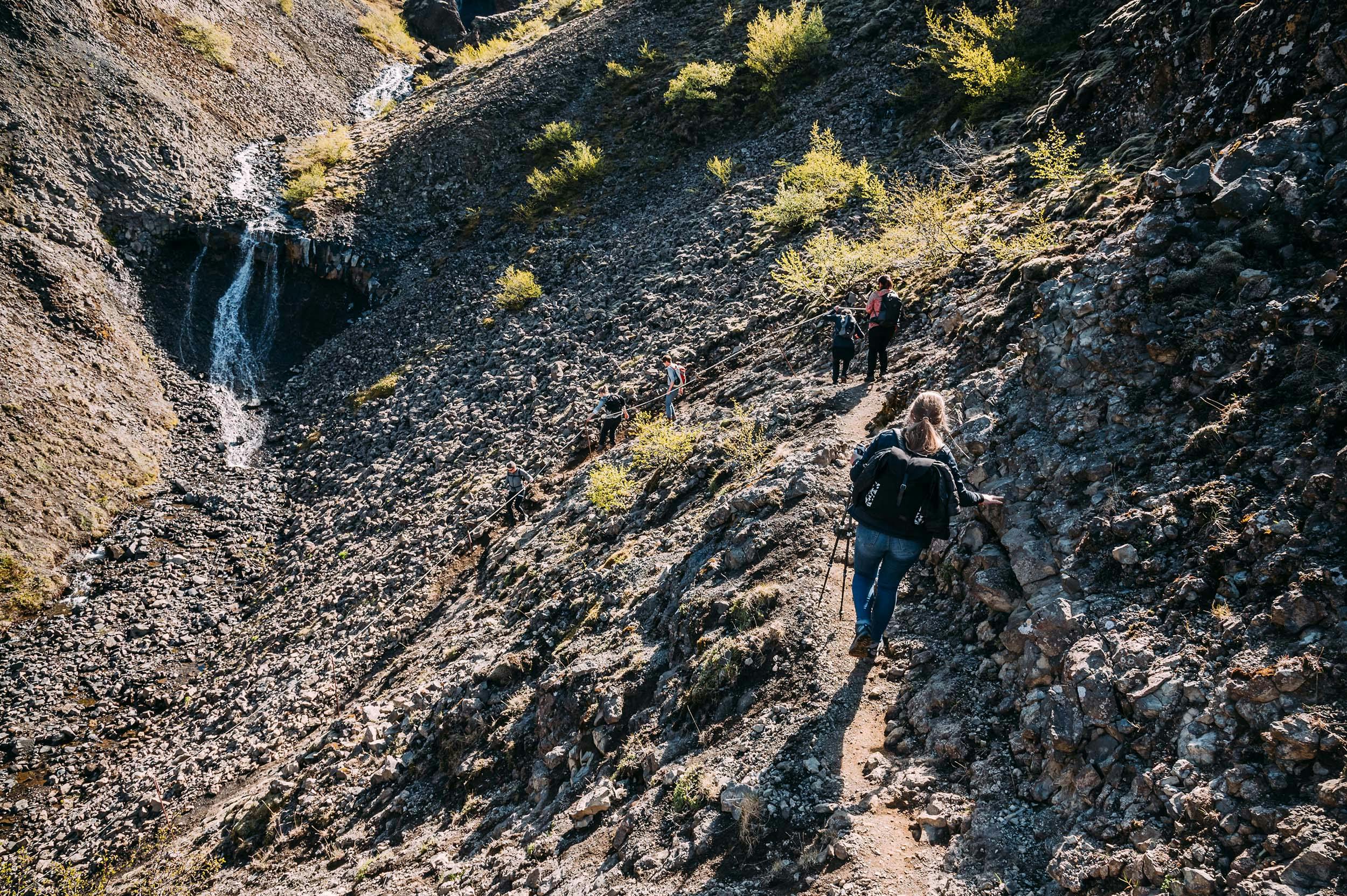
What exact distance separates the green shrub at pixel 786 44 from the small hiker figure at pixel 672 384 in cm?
1517

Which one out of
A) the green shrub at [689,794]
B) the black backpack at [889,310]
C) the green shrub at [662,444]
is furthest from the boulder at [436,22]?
the green shrub at [689,794]

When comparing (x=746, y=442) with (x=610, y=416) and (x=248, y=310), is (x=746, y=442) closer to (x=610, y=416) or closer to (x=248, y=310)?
(x=610, y=416)

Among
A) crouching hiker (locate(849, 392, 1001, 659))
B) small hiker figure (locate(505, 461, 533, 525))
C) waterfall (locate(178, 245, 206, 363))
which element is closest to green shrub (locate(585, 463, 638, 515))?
small hiker figure (locate(505, 461, 533, 525))

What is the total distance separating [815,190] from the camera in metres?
17.4

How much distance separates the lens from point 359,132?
3238 cm

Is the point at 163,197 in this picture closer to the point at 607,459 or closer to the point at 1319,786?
the point at 607,459

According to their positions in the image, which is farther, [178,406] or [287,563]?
[178,406]

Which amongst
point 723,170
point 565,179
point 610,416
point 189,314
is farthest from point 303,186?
point 610,416

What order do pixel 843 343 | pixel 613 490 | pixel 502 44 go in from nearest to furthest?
pixel 843 343, pixel 613 490, pixel 502 44

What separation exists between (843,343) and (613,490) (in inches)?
172

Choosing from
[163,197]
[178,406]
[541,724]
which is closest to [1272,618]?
[541,724]

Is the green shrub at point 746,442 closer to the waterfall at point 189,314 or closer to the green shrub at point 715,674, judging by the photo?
the green shrub at point 715,674

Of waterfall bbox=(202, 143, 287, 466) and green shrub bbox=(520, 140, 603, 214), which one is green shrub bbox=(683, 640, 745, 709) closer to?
waterfall bbox=(202, 143, 287, 466)

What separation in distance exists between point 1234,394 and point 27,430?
23491 mm
